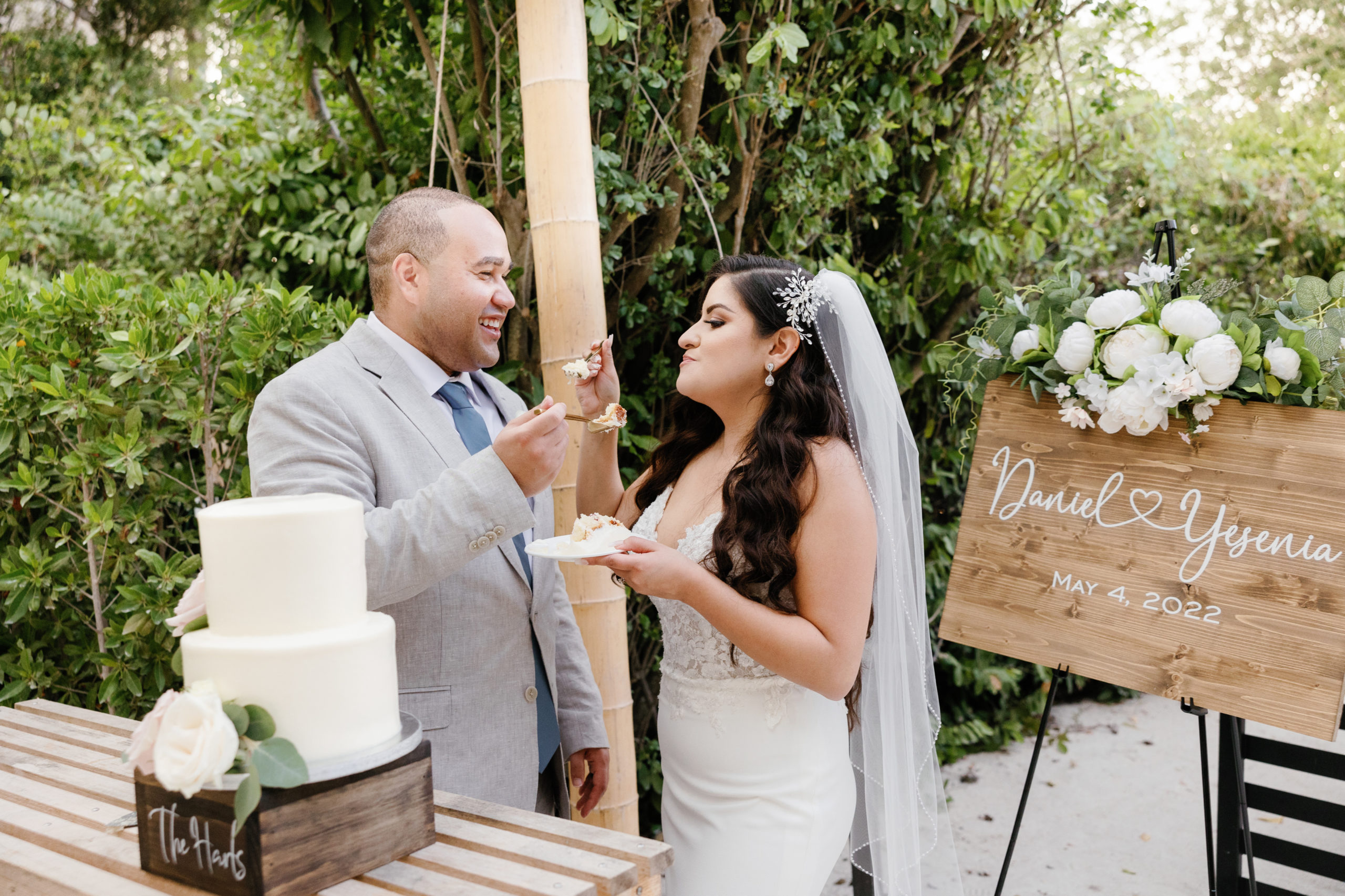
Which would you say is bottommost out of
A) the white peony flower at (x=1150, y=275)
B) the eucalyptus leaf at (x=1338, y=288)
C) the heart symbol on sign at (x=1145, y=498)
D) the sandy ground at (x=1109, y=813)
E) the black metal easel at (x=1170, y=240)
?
the sandy ground at (x=1109, y=813)

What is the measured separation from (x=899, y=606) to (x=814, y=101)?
6.54 feet

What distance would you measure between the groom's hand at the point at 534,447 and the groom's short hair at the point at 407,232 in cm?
63

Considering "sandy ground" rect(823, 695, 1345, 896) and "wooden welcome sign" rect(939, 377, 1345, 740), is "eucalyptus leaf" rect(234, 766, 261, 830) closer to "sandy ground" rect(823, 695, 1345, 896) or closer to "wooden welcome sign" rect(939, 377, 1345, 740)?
"wooden welcome sign" rect(939, 377, 1345, 740)

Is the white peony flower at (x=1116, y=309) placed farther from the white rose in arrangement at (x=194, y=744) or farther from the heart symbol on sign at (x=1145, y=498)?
the white rose in arrangement at (x=194, y=744)

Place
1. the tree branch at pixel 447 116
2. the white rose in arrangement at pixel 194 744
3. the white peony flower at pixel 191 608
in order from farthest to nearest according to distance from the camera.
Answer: the tree branch at pixel 447 116 < the white peony flower at pixel 191 608 < the white rose in arrangement at pixel 194 744

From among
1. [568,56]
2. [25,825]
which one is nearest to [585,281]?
[568,56]

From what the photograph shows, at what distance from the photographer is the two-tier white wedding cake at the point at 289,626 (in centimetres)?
117

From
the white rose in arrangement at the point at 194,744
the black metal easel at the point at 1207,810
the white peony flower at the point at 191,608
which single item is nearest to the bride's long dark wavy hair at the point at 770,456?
the black metal easel at the point at 1207,810

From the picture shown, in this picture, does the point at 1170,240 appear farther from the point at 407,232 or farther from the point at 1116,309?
the point at 407,232

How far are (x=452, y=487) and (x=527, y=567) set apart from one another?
483mm

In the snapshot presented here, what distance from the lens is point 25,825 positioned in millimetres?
1400

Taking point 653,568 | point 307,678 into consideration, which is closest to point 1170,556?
point 653,568

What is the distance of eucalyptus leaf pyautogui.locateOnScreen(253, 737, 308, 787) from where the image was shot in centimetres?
112

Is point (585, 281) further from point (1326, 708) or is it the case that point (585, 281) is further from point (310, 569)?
point (1326, 708)
